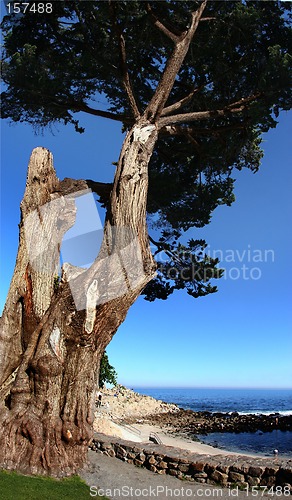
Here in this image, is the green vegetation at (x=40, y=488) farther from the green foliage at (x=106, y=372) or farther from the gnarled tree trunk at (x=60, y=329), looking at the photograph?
the green foliage at (x=106, y=372)

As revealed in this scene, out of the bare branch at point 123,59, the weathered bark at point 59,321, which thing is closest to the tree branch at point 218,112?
the bare branch at point 123,59

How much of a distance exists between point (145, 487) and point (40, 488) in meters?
2.19

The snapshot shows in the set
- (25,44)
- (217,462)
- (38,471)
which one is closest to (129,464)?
(217,462)

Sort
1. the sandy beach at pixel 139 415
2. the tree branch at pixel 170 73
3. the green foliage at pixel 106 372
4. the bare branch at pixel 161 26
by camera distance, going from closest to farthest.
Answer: the tree branch at pixel 170 73, the bare branch at pixel 161 26, the sandy beach at pixel 139 415, the green foliage at pixel 106 372

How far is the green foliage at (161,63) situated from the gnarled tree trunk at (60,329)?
3195 mm

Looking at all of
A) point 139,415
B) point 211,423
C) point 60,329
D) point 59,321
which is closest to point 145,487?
point 60,329

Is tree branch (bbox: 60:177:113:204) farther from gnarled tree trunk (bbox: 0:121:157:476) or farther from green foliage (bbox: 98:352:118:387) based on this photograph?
green foliage (bbox: 98:352:118:387)

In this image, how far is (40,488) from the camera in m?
6.19

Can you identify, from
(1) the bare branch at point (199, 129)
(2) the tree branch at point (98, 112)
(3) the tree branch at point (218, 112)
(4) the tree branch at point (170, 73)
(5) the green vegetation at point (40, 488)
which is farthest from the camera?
(2) the tree branch at point (98, 112)

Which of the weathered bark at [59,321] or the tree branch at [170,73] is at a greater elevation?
the tree branch at [170,73]

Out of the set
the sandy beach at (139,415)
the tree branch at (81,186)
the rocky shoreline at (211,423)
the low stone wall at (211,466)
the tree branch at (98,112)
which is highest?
the tree branch at (98,112)

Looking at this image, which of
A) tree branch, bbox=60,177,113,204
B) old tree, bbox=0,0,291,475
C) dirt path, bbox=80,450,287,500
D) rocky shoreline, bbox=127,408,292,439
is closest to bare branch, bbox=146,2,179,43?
old tree, bbox=0,0,291,475

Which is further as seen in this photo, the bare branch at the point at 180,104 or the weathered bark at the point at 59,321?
the bare branch at the point at 180,104

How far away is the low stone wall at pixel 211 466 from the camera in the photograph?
7501 mm
